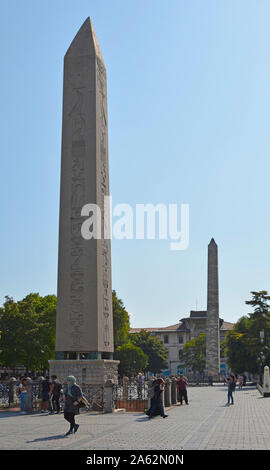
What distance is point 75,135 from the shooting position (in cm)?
2473

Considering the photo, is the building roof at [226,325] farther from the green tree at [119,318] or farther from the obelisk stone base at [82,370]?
the obelisk stone base at [82,370]

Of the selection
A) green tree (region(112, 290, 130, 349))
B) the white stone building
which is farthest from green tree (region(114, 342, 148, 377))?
the white stone building

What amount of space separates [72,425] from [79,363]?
29.2ft

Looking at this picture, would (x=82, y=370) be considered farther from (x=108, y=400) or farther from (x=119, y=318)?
Result: (x=119, y=318)

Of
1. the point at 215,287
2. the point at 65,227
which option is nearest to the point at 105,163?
the point at 65,227

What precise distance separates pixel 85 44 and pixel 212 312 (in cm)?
4893

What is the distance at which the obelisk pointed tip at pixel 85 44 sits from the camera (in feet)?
84.0

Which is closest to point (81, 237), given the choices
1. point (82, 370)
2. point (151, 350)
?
point (82, 370)

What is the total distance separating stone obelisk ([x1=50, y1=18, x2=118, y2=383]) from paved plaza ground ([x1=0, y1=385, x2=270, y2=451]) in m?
3.12

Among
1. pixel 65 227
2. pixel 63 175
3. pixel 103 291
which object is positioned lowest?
pixel 103 291

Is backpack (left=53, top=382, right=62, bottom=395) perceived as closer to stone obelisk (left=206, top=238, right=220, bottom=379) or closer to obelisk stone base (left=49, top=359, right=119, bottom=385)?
obelisk stone base (left=49, top=359, right=119, bottom=385)

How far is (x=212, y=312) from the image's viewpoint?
231ft
